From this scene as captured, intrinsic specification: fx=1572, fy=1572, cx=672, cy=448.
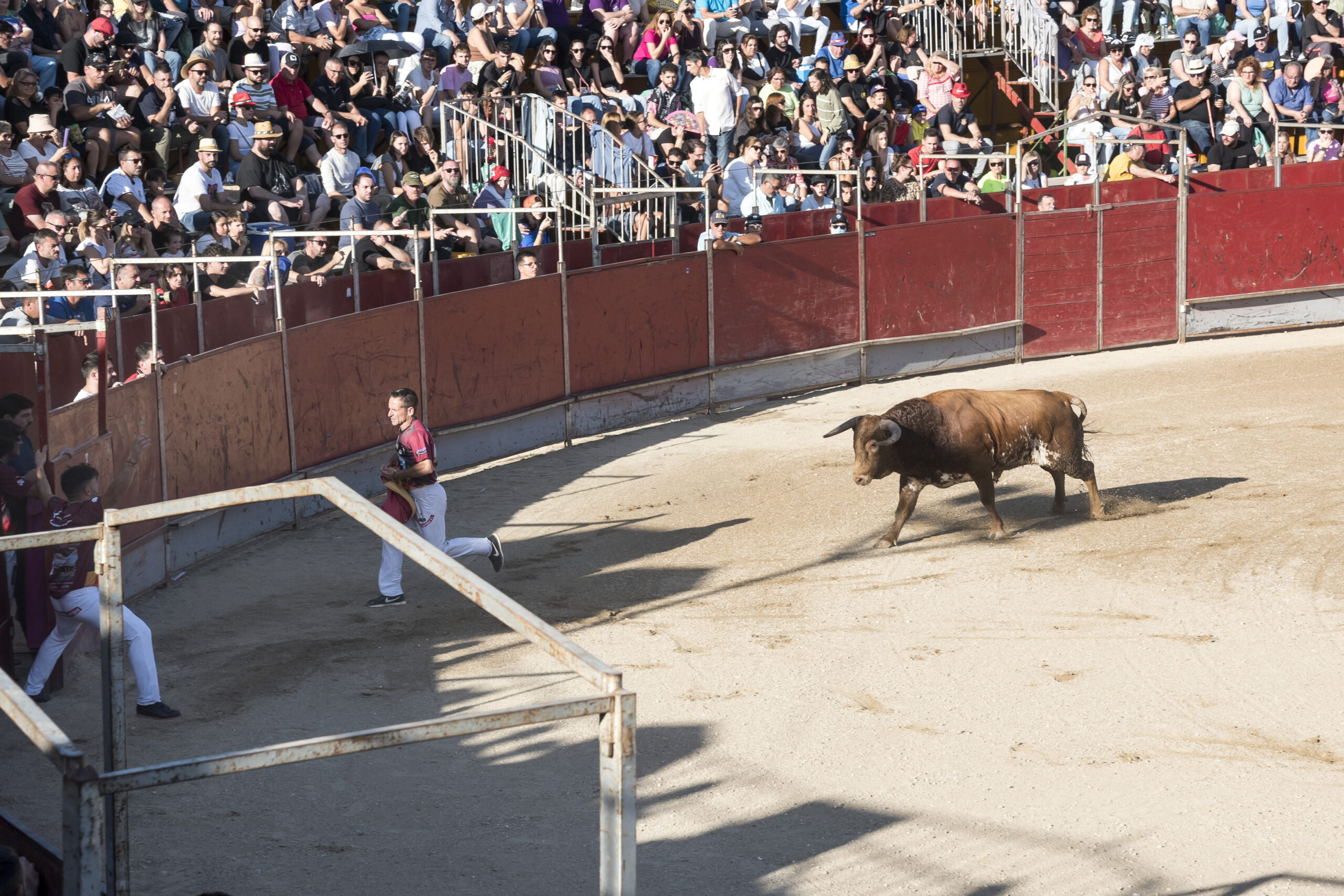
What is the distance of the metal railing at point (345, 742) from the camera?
3277 millimetres

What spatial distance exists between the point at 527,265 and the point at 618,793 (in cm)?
1113

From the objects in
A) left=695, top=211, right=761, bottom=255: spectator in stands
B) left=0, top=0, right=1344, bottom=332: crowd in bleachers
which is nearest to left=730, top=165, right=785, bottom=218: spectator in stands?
left=0, top=0, right=1344, bottom=332: crowd in bleachers

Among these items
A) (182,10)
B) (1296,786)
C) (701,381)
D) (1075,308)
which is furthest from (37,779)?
(1075,308)

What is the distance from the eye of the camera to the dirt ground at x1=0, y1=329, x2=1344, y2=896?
20.3 ft

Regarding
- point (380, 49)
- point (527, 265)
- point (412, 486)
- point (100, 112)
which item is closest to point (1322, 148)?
point (527, 265)

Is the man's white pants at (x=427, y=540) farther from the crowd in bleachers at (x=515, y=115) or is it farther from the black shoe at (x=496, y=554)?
the crowd in bleachers at (x=515, y=115)

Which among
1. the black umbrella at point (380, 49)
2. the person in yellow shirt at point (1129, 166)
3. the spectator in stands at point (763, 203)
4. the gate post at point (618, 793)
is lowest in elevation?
the gate post at point (618, 793)

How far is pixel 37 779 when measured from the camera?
23.4 feet

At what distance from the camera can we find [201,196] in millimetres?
13898

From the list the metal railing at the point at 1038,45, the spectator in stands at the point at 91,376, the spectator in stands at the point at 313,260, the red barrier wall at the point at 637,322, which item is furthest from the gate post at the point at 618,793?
the metal railing at the point at 1038,45

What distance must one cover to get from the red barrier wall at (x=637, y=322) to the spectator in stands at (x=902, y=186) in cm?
388

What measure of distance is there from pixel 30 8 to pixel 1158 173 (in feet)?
42.4

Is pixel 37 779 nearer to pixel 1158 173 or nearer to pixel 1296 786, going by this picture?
pixel 1296 786

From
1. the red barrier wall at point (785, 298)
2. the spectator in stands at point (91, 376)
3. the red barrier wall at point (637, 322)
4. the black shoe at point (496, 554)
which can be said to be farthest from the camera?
the red barrier wall at point (785, 298)
